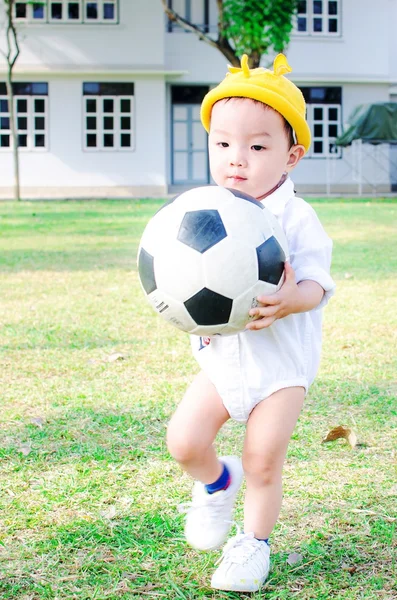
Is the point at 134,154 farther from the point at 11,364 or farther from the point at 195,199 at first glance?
the point at 195,199

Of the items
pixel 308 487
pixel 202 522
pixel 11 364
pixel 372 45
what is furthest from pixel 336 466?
pixel 372 45

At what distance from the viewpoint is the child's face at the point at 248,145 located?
230 centimetres

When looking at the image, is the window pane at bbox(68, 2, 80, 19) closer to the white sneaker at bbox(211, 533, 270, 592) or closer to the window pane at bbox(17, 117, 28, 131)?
the window pane at bbox(17, 117, 28, 131)

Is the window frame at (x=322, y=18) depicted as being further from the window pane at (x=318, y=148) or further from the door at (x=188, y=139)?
the door at (x=188, y=139)

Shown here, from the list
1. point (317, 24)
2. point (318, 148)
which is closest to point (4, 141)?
point (318, 148)

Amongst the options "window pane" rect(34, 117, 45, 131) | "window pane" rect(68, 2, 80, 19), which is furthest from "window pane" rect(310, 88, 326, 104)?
"window pane" rect(34, 117, 45, 131)

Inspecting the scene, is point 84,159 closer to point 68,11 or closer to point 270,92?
point 68,11

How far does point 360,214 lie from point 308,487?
12794 millimetres

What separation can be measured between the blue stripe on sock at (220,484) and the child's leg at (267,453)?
0.14 metres

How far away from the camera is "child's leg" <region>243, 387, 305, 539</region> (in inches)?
86.9

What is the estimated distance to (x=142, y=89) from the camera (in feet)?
80.5

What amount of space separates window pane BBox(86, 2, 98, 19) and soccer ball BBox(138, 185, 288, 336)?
77.9ft

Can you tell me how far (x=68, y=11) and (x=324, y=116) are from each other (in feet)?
27.2

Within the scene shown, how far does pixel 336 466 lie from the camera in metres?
3.01
